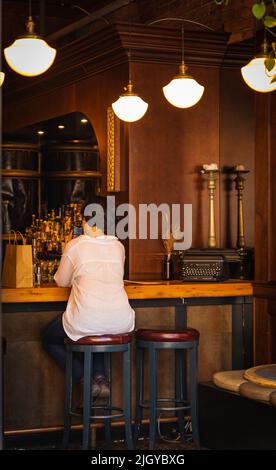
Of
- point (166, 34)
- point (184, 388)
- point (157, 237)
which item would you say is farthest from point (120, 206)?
point (184, 388)

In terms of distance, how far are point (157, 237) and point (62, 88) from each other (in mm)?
2346

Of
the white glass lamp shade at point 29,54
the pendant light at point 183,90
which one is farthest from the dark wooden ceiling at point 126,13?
the white glass lamp shade at point 29,54

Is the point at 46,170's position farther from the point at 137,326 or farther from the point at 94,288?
the point at 94,288

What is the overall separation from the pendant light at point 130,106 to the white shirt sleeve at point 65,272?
172 centimetres

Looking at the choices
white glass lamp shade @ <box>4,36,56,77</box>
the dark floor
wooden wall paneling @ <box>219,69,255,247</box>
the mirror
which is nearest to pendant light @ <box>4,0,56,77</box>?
white glass lamp shade @ <box>4,36,56,77</box>

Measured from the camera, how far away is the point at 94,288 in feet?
17.1

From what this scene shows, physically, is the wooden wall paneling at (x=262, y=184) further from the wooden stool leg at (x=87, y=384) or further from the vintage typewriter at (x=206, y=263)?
the wooden stool leg at (x=87, y=384)

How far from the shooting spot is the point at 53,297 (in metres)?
5.64

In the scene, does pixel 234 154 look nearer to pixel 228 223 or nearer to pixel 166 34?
pixel 228 223

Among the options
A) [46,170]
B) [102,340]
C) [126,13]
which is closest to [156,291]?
[102,340]

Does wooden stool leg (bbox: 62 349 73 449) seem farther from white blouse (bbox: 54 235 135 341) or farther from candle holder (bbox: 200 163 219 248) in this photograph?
candle holder (bbox: 200 163 219 248)

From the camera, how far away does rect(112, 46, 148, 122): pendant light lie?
21.5 feet

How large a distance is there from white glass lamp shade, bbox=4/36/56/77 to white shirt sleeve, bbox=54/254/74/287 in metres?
1.66

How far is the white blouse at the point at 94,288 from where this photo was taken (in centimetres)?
516
